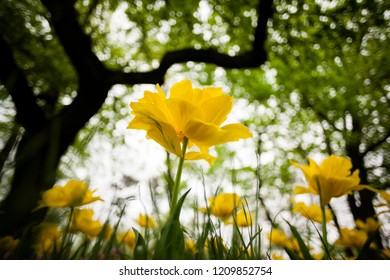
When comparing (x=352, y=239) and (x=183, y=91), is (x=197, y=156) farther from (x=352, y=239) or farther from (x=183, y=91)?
(x=352, y=239)

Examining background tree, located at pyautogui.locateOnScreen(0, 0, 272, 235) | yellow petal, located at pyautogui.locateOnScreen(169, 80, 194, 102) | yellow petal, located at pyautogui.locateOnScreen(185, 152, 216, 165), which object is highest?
background tree, located at pyautogui.locateOnScreen(0, 0, 272, 235)

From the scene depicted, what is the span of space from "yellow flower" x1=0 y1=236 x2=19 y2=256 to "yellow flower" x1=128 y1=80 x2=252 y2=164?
22cm

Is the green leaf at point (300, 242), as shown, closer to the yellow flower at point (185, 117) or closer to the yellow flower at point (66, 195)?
the yellow flower at point (185, 117)

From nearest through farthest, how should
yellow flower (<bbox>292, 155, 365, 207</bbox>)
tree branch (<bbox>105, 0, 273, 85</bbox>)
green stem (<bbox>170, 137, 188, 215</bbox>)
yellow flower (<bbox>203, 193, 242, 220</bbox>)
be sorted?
1. green stem (<bbox>170, 137, 188, 215</bbox>)
2. yellow flower (<bbox>292, 155, 365, 207</bbox>)
3. yellow flower (<bbox>203, 193, 242, 220</bbox>)
4. tree branch (<bbox>105, 0, 273, 85</bbox>)

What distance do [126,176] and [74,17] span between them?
2.43 m

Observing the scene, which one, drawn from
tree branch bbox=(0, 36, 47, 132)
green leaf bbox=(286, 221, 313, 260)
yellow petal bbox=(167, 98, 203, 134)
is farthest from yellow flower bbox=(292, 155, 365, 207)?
tree branch bbox=(0, 36, 47, 132)

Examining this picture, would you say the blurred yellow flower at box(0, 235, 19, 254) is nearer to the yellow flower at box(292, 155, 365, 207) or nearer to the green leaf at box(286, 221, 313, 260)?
the green leaf at box(286, 221, 313, 260)

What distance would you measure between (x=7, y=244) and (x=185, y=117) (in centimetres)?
29

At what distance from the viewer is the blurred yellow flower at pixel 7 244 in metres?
0.35

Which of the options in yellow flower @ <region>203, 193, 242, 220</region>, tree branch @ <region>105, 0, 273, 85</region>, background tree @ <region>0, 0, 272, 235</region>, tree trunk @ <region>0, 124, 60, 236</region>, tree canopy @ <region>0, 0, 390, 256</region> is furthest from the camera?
tree branch @ <region>105, 0, 273, 85</region>

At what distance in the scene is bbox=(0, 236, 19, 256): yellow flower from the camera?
36 cm
